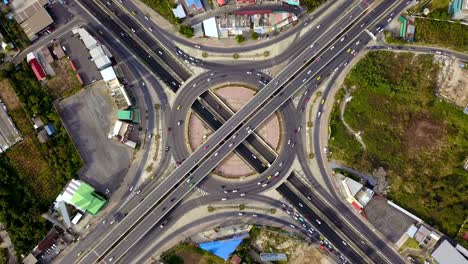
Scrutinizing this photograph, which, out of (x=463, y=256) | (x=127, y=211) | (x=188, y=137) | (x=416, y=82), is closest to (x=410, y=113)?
(x=416, y=82)

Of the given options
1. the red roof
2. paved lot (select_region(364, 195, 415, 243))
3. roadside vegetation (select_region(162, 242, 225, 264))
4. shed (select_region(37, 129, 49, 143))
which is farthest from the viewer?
paved lot (select_region(364, 195, 415, 243))

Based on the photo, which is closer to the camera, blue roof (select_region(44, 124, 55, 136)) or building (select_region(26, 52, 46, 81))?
blue roof (select_region(44, 124, 55, 136))

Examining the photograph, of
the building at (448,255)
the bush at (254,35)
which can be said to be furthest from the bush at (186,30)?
the building at (448,255)

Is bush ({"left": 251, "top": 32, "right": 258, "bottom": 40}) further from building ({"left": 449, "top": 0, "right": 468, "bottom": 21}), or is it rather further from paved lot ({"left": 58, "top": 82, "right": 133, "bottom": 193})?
building ({"left": 449, "top": 0, "right": 468, "bottom": 21})

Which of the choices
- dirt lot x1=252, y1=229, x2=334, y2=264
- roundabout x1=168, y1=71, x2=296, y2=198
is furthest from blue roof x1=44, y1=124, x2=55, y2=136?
dirt lot x1=252, y1=229, x2=334, y2=264

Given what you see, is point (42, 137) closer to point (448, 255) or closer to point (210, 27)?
point (210, 27)

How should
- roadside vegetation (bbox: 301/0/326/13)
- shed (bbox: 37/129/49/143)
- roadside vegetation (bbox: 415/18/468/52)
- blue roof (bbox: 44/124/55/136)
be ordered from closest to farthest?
shed (bbox: 37/129/49/143)
blue roof (bbox: 44/124/55/136)
roadside vegetation (bbox: 301/0/326/13)
roadside vegetation (bbox: 415/18/468/52)
